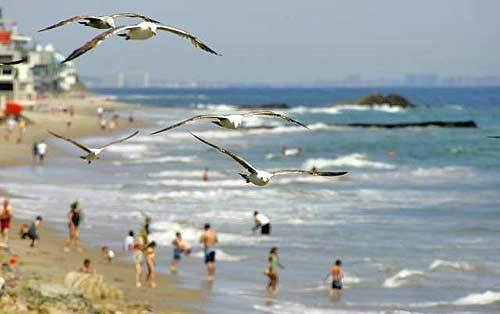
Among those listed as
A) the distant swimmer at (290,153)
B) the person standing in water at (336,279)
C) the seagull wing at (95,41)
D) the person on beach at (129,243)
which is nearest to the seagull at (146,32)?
the seagull wing at (95,41)

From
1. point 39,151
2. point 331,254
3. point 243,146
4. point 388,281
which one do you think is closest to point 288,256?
point 331,254

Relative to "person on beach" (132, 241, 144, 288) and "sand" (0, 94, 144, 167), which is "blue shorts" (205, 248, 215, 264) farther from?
"sand" (0, 94, 144, 167)

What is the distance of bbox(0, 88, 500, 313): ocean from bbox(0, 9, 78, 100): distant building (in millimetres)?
5397

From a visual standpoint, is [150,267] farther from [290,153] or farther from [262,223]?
[290,153]

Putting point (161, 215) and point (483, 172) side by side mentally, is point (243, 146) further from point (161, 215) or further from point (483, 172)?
point (161, 215)

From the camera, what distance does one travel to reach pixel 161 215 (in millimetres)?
29984

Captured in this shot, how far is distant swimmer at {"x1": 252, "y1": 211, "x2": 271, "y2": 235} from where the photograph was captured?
25.0m

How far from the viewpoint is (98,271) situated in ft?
68.6

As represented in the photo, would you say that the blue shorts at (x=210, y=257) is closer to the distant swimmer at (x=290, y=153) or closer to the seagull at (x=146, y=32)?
the seagull at (x=146, y=32)

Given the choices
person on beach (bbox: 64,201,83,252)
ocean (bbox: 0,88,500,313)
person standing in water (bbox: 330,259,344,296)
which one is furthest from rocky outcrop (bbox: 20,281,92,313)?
person on beach (bbox: 64,201,83,252)

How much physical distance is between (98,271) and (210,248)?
2985 millimetres

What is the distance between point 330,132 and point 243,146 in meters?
19.6

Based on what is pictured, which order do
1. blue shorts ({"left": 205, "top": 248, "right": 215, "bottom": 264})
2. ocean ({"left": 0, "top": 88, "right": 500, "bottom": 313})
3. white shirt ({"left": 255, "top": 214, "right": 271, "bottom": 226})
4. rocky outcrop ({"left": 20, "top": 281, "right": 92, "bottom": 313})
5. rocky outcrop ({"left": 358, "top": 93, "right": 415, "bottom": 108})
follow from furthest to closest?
rocky outcrop ({"left": 358, "top": 93, "right": 415, "bottom": 108}) < white shirt ({"left": 255, "top": 214, "right": 271, "bottom": 226}) < blue shorts ({"left": 205, "top": 248, "right": 215, "bottom": 264}) < ocean ({"left": 0, "top": 88, "right": 500, "bottom": 313}) < rocky outcrop ({"left": 20, "top": 281, "right": 92, "bottom": 313})

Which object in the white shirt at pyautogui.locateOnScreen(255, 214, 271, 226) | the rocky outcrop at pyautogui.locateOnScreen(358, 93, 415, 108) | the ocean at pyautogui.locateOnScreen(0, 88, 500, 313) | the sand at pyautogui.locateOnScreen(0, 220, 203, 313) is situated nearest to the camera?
the sand at pyautogui.locateOnScreen(0, 220, 203, 313)
